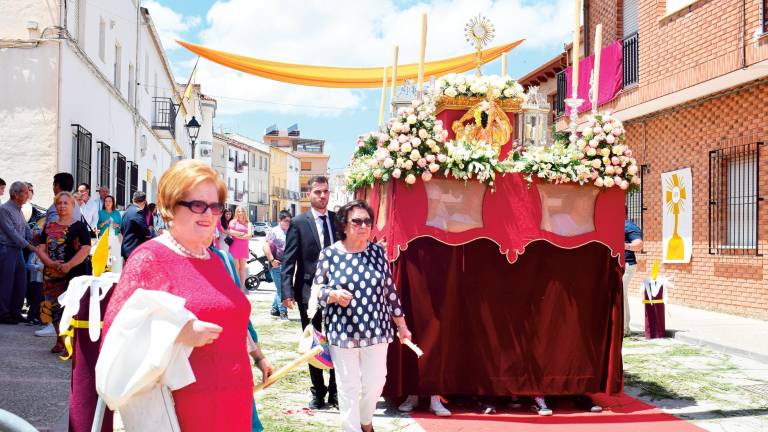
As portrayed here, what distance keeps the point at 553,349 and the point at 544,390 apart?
364 mm

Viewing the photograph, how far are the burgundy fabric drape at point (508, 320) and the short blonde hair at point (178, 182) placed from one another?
3.51 m

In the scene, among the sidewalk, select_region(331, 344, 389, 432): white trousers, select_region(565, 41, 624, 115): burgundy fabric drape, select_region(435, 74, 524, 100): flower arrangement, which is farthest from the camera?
select_region(565, 41, 624, 115): burgundy fabric drape

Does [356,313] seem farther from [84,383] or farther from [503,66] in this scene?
[503,66]

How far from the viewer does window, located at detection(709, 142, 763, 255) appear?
41.7 feet

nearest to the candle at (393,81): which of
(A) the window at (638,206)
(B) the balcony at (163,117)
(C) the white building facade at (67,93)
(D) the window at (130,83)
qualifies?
(C) the white building facade at (67,93)

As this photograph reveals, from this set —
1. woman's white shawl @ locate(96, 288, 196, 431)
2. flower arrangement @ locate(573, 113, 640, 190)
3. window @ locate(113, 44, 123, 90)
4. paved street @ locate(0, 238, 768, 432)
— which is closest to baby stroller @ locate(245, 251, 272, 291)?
paved street @ locate(0, 238, 768, 432)

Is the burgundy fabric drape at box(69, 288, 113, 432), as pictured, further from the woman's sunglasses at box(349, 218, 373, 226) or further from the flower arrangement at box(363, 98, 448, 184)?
the flower arrangement at box(363, 98, 448, 184)

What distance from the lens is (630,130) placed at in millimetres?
17188

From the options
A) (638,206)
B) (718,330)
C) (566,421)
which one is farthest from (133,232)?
(638,206)

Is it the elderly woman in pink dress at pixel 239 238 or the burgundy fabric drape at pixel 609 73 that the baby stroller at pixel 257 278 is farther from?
the burgundy fabric drape at pixel 609 73

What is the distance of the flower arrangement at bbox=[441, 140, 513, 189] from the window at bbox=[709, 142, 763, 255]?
26.5 ft

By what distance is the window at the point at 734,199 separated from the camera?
501 inches

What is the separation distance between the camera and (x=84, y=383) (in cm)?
403

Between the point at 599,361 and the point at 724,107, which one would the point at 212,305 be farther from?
the point at 724,107
